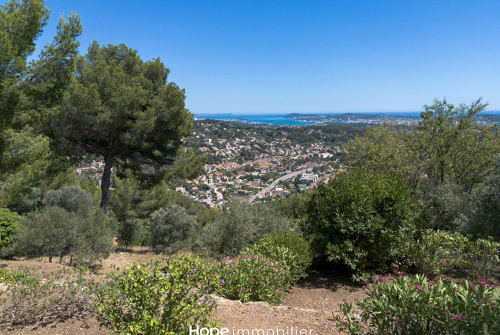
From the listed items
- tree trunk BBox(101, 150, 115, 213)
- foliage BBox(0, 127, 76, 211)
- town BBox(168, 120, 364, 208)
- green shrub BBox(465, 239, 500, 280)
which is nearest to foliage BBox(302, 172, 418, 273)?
green shrub BBox(465, 239, 500, 280)

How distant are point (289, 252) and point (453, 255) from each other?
388 cm

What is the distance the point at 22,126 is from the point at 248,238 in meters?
6.80

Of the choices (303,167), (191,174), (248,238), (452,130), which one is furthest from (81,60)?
(303,167)

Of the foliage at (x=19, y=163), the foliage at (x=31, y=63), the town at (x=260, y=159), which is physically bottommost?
the town at (x=260, y=159)

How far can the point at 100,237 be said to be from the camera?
344 inches

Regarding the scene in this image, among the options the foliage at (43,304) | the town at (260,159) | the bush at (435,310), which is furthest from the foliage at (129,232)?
the town at (260,159)

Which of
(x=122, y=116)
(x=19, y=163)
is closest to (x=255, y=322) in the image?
(x=19, y=163)

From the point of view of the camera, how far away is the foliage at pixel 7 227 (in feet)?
27.1

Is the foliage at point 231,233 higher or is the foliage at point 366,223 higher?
the foliage at point 366,223

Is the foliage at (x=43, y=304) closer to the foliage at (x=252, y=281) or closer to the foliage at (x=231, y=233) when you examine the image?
the foliage at (x=252, y=281)

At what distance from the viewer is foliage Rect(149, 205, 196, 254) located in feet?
41.0

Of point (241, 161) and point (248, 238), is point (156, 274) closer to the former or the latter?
point (248, 238)

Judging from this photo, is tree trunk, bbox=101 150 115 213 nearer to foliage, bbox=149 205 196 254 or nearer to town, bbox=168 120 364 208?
foliage, bbox=149 205 196 254

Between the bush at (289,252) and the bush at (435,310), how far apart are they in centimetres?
298
